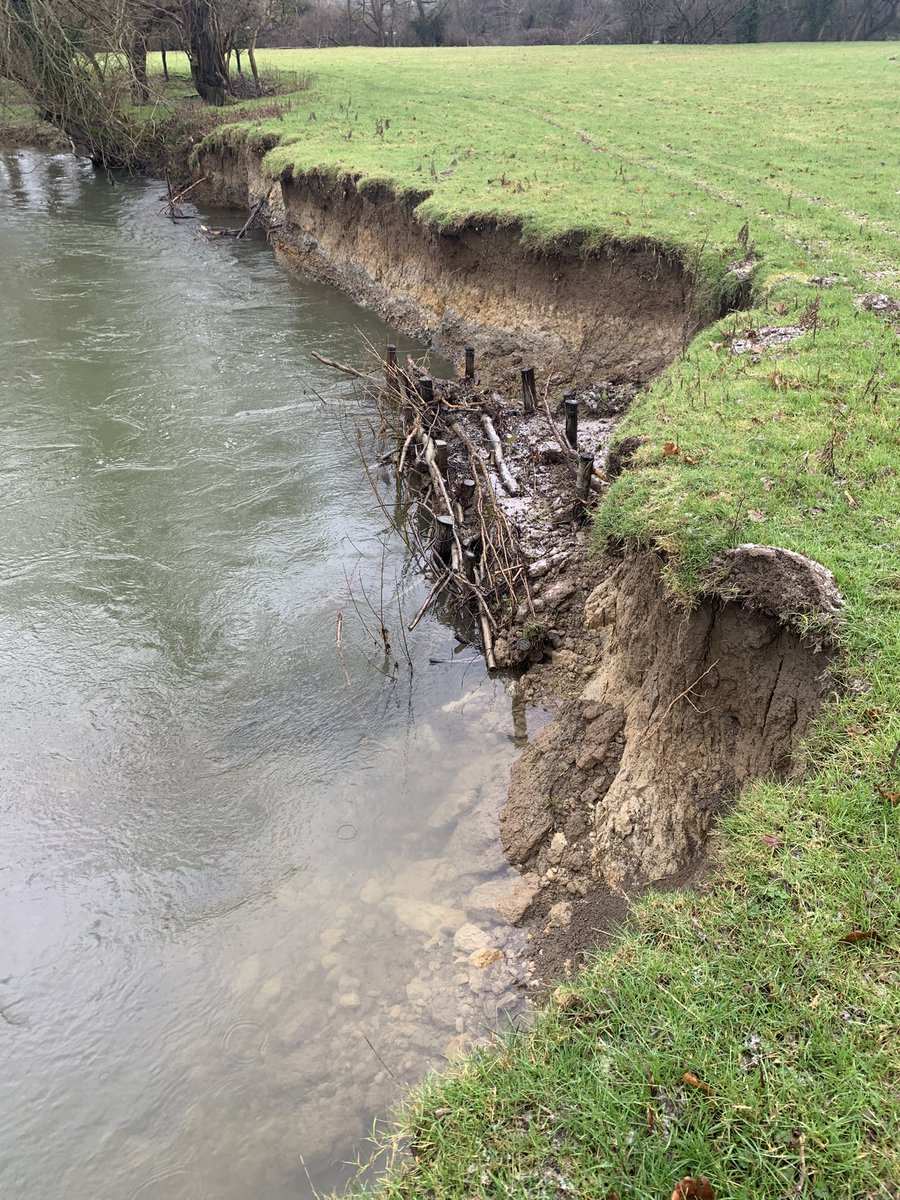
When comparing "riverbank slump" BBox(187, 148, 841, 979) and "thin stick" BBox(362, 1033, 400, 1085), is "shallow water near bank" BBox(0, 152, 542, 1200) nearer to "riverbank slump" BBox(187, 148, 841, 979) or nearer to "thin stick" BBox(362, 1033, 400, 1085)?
"thin stick" BBox(362, 1033, 400, 1085)

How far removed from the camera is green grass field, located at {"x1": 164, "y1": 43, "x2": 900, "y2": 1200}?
2895mm

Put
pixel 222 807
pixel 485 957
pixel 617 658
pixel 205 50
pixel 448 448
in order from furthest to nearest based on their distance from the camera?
pixel 205 50
pixel 448 448
pixel 617 658
pixel 222 807
pixel 485 957

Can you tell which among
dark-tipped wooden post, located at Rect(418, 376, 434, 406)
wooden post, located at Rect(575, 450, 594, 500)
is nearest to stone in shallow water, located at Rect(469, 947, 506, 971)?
wooden post, located at Rect(575, 450, 594, 500)

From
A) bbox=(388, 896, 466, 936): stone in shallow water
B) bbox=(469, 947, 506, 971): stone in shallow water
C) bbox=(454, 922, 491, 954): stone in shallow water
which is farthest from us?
bbox=(388, 896, 466, 936): stone in shallow water

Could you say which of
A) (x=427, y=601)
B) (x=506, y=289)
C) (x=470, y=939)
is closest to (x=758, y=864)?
(x=470, y=939)

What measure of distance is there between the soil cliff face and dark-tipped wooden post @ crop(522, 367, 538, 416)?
4655 millimetres

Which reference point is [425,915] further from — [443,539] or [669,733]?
[443,539]

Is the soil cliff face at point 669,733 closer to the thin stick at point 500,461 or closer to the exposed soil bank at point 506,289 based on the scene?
the thin stick at point 500,461

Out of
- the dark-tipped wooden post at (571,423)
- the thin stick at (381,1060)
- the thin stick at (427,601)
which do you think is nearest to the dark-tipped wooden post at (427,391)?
the dark-tipped wooden post at (571,423)

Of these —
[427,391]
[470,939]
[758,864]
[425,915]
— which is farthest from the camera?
[427,391]

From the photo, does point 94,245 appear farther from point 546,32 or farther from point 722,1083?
point 546,32

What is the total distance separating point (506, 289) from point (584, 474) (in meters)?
6.13

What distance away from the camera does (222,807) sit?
19.2 feet

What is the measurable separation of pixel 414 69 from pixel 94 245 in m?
17.6
